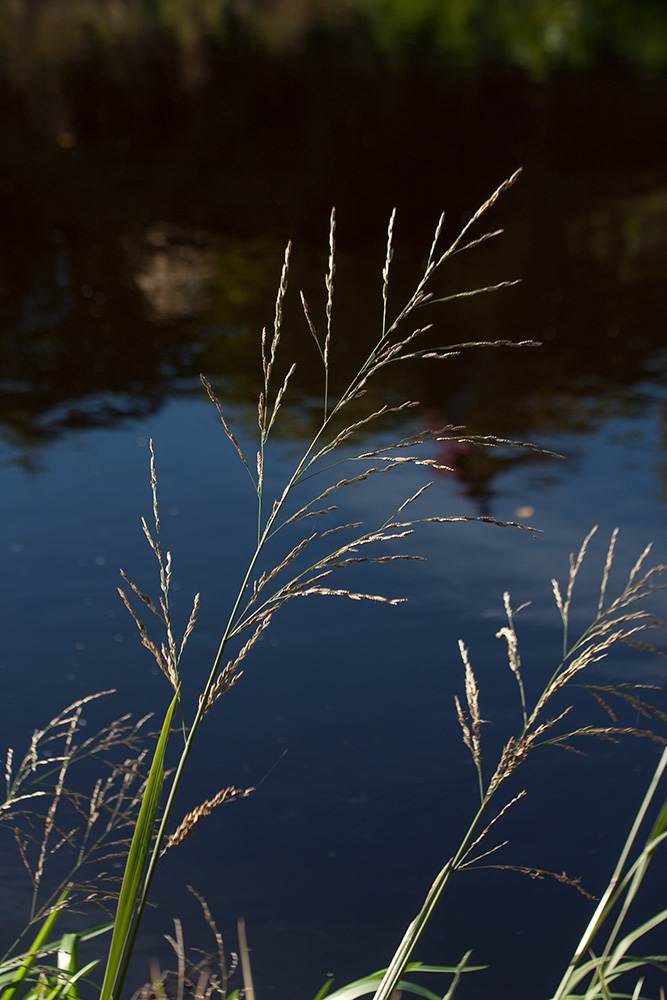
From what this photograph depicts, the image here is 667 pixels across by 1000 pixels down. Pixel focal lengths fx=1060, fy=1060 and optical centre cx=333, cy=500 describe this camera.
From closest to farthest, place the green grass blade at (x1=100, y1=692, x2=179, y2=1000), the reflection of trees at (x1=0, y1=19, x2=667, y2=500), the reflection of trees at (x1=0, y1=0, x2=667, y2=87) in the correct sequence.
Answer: the green grass blade at (x1=100, y1=692, x2=179, y2=1000) → the reflection of trees at (x1=0, y1=19, x2=667, y2=500) → the reflection of trees at (x1=0, y1=0, x2=667, y2=87)

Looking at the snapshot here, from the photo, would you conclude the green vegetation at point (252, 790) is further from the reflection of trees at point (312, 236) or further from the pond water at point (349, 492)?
the reflection of trees at point (312, 236)

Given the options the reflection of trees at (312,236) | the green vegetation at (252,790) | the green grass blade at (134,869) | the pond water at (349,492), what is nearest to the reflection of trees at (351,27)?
the reflection of trees at (312,236)

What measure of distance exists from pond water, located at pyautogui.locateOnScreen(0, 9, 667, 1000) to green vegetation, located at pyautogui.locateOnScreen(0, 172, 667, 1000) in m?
0.10

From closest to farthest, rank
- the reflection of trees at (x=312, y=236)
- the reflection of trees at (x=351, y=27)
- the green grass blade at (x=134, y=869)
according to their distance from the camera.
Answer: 1. the green grass blade at (x=134, y=869)
2. the reflection of trees at (x=312, y=236)
3. the reflection of trees at (x=351, y=27)

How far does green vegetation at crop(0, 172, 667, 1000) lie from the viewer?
3.75ft

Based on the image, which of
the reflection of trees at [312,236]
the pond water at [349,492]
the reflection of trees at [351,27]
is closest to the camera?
the pond water at [349,492]

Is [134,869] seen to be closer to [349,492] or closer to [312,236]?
[349,492]

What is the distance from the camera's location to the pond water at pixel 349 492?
2459 millimetres

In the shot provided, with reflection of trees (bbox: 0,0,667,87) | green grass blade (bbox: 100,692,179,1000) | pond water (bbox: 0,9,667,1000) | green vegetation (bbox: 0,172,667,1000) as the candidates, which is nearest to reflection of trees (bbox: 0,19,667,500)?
pond water (bbox: 0,9,667,1000)

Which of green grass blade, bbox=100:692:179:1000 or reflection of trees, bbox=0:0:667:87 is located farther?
reflection of trees, bbox=0:0:667:87

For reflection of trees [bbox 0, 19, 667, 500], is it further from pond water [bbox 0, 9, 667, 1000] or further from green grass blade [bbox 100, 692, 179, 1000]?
green grass blade [bbox 100, 692, 179, 1000]

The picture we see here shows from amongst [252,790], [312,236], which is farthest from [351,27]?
[252,790]

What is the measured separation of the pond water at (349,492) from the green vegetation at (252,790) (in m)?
0.10

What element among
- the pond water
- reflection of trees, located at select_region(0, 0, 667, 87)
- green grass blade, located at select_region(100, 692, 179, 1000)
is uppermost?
reflection of trees, located at select_region(0, 0, 667, 87)
